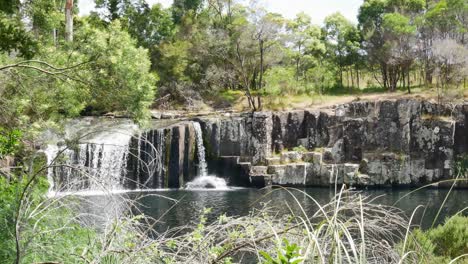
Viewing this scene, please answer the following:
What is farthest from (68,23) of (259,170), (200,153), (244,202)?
(259,170)

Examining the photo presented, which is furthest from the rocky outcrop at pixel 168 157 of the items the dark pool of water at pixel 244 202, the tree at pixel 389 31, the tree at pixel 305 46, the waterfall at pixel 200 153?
the tree at pixel 389 31

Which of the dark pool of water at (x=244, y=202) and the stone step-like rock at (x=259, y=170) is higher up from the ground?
the stone step-like rock at (x=259, y=170)

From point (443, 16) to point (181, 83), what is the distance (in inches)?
810

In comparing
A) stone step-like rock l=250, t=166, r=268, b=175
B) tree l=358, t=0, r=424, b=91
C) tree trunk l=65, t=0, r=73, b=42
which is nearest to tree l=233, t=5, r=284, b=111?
stone step-like rock l=250, t=166, r=268, b=175

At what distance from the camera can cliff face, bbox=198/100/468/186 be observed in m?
27.8

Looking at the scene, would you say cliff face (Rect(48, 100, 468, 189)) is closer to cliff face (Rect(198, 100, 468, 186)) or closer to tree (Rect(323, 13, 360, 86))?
cliff face (Rect(198, 100, 468, 186))

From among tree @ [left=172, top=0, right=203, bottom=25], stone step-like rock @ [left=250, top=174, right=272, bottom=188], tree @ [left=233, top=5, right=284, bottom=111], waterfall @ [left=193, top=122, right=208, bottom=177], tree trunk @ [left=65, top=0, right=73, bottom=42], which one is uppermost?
tree @ [left=172, top=0, right=203, bottom=25]

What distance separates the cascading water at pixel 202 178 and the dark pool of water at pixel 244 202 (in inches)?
74.0

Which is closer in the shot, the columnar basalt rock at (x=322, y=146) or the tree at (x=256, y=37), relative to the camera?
the columnar basalt rock at (x=322, y=146)

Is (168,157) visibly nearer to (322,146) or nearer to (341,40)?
(322,146)

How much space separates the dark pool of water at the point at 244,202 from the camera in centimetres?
1828

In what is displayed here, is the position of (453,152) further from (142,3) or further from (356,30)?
(142,3)

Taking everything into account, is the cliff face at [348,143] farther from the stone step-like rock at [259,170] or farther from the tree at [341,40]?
the tree at [341,40]

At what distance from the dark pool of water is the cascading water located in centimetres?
188
